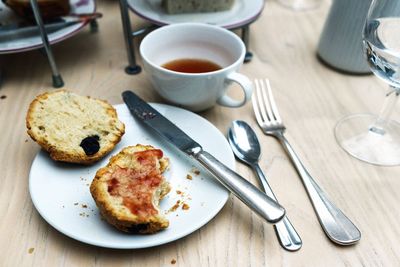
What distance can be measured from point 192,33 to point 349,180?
391 millimetres

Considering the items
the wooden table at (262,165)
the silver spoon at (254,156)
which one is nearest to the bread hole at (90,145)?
the wooden table at (262,165)

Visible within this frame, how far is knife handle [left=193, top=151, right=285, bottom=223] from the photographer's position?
45cm

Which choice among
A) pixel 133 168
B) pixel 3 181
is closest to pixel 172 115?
pixel 133 168

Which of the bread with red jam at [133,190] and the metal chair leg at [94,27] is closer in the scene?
the bread with red jam at [133,190]

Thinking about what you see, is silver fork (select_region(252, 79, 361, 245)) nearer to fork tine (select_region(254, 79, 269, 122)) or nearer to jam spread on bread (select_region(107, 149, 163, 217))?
fork tine (select_region(254, 79, 269, 122))

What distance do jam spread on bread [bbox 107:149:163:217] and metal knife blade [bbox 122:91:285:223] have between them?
63 mm

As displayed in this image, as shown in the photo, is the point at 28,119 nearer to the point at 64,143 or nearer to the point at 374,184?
the point at 64,143

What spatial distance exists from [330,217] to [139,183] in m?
0.27

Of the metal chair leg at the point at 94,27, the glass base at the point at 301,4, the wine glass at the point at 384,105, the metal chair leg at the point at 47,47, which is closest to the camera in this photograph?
the wine glass at the point at 384,105

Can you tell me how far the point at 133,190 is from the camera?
468 millimetres

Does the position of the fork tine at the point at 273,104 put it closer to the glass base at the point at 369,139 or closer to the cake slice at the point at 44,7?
the glass base at the point at 369,139

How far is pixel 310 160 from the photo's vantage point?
0.60 m

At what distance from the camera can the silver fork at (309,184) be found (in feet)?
1.59

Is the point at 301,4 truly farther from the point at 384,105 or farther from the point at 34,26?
the point at 34,26
